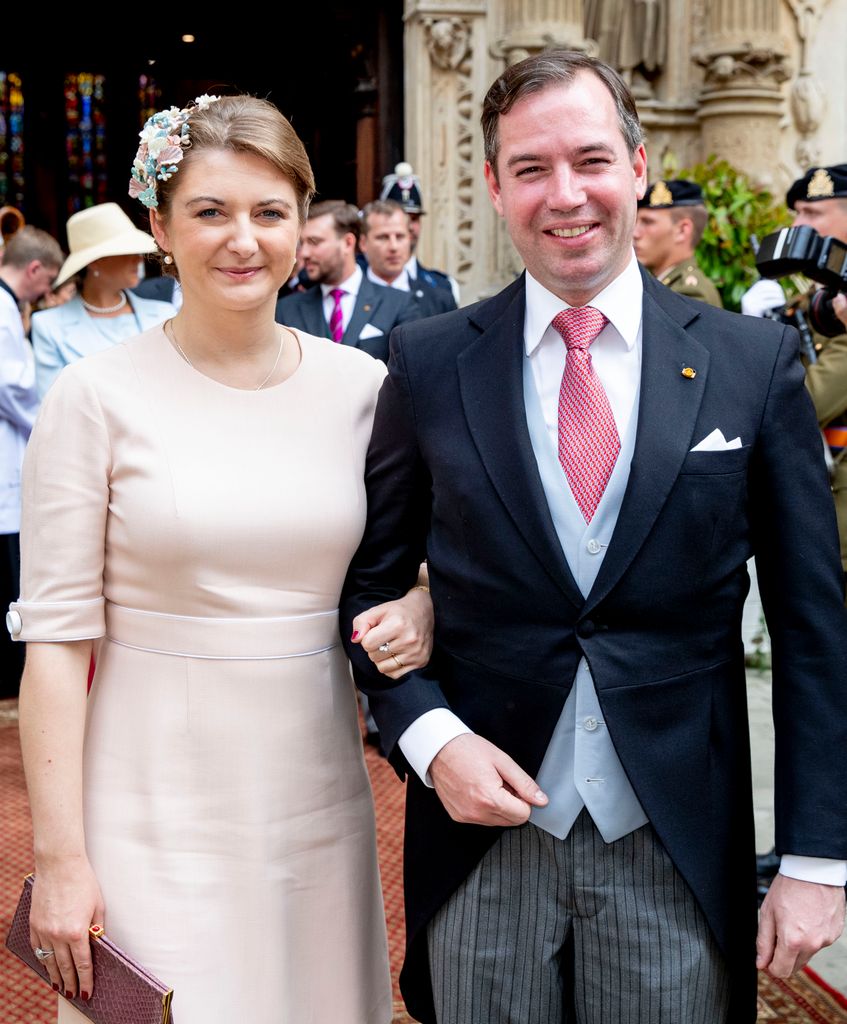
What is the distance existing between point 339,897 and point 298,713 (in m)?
0.31

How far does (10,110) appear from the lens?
471 inches

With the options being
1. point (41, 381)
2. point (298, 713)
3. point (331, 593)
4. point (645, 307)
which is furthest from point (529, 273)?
point (41, 381)

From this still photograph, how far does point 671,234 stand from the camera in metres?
4.48

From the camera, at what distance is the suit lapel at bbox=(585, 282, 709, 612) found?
5.20ft

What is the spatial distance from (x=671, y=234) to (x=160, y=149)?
2.94 m

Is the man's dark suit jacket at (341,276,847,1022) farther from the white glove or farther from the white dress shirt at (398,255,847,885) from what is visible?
the white glove

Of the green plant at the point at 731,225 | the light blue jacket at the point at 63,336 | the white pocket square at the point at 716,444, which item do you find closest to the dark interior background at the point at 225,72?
the green plant at the point at 731,225

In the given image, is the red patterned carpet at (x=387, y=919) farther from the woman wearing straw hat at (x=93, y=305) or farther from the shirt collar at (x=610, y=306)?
the shirt collar at (x=610, y=306)

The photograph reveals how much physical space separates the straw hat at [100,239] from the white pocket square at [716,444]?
3163mm

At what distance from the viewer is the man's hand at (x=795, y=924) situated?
5.26 ft

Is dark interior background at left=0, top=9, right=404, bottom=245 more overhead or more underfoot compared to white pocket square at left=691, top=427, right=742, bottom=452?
more overhead

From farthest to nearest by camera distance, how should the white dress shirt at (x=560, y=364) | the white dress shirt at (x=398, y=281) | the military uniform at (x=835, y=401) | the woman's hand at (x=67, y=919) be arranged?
1. the white dress shirt at (x=398, y=281)
2. the military uniform at (x=835, y=401)
3. the woman's hand at (x=67, y=919)
4. the white dress shirt at (x=560, y=364)

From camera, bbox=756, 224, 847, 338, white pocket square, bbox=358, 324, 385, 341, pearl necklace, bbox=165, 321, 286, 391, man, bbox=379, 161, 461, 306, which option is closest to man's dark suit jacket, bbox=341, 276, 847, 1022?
pearl necklace, bbox=165, 321, 286, 391

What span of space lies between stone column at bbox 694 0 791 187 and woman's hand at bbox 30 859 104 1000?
774 cm
